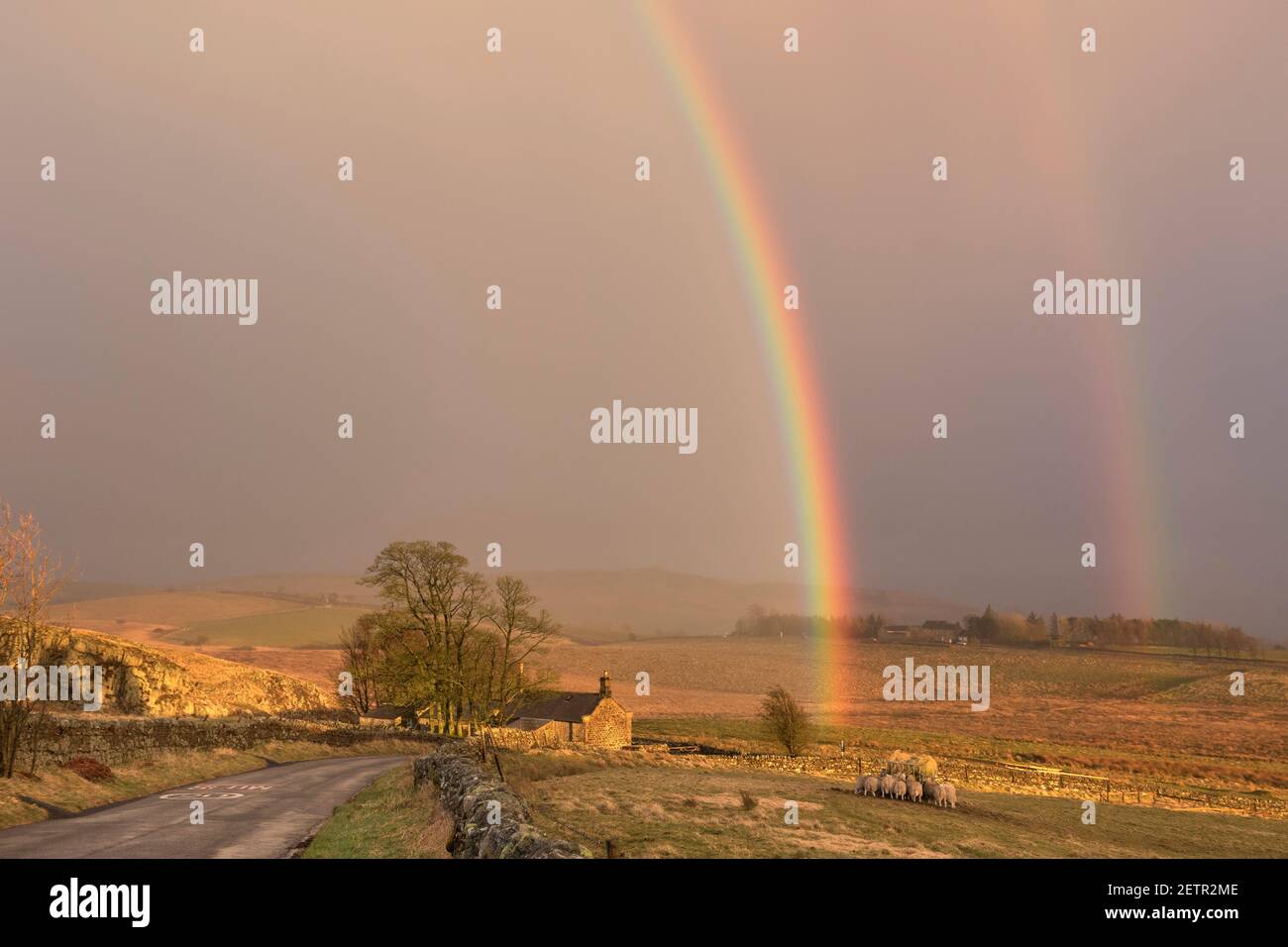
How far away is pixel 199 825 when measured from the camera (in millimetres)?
24547

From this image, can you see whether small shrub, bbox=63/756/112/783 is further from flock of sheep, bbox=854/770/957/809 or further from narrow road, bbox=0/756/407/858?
flock of sheep, bbox=854/770/957/809

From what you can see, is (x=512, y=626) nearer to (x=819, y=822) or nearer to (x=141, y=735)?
(x=141, y=735)

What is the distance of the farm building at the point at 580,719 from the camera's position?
95.8 m

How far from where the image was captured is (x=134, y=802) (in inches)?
1204

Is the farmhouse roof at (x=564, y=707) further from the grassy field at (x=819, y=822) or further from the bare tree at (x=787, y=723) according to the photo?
the grassy field at (x=819, y=822)

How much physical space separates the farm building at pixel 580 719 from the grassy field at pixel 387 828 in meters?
64.2

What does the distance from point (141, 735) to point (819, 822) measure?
3274 centimetres

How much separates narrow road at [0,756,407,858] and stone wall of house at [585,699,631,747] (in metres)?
59.8

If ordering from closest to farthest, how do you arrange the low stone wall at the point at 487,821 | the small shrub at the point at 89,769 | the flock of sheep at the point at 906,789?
the low stone wall at the point at 487,821, the small shrub at the point at 89,769, the flock of sheep at the point at 906,789
